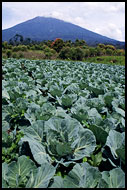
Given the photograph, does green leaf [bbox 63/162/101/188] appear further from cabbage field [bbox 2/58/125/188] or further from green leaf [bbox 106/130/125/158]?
green leaf [bbox 106/130/125/158]

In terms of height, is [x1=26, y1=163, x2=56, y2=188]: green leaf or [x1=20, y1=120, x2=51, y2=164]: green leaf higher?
[x1=20, y1=120, x2=51, y2=164]: green leaf

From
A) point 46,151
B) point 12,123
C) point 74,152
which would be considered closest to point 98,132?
point 74,152

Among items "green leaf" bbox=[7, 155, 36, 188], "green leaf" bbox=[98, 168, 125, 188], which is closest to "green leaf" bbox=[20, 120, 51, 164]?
"green leaf" bbox=[7, 155, 36, 188]

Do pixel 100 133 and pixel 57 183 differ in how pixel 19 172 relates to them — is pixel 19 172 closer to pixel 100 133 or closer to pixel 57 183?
pixel 57 183

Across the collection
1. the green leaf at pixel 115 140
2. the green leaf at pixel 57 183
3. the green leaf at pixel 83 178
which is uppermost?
the green leaf at pixel 115 140

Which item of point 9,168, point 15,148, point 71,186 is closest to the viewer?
point 71,186

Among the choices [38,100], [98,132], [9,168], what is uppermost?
[38,100]

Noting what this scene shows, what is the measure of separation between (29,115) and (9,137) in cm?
48

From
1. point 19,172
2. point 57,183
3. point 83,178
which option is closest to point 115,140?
point 83,178

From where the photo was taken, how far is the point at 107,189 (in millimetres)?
1266

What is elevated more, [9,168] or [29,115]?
[29,115]

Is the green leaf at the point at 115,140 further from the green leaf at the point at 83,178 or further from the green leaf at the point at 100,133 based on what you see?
the green leaf at the point at 83,178

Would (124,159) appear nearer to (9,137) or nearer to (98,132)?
(98,132)

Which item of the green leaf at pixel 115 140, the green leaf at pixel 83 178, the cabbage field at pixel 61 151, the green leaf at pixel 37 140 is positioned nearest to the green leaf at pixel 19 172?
the cabbage field at pixel 61 151
